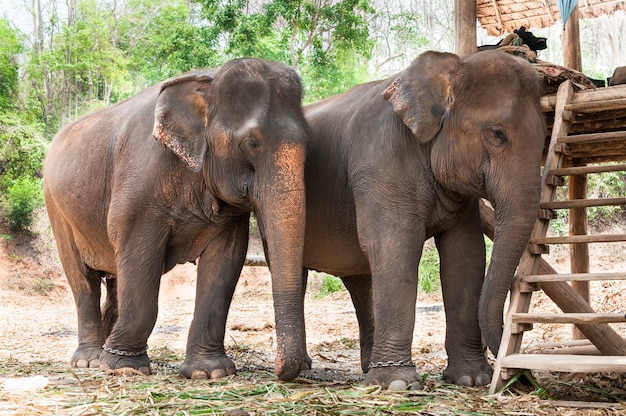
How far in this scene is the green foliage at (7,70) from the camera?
1934cm

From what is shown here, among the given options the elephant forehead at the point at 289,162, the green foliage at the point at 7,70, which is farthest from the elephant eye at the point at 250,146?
the green foliage at the point at 7,70

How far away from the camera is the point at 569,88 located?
5188mm

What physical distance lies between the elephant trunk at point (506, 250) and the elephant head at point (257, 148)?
92 centimetres

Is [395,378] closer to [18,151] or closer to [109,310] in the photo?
[109,310]

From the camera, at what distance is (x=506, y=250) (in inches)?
161

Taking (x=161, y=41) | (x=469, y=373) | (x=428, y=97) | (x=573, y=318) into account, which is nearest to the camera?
(x=573, y=318)

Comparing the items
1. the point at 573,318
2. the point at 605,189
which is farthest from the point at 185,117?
the point at 605,189

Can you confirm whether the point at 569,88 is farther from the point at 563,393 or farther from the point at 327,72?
the point at 327,72

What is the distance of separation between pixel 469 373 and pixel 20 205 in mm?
13875

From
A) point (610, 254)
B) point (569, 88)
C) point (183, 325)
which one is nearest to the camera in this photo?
point (569, 88)

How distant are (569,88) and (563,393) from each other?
1.90 meters

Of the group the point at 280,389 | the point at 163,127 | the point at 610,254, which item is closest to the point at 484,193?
A: the point at 280,389

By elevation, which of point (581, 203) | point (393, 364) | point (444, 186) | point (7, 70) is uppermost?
point (7, 70)

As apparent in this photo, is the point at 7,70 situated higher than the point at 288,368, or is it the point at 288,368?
the point at 7,70
